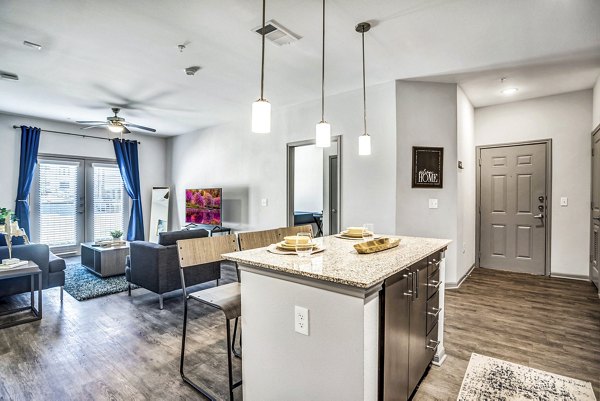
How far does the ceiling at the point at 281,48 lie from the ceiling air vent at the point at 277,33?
5 cm

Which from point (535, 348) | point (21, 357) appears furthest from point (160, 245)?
point (535, 348)

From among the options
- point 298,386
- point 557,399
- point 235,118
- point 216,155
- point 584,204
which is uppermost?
point 235,118

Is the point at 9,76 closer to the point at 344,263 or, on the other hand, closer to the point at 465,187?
the point at 344,263

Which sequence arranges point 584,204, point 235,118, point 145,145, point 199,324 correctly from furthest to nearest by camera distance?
point 145,145 < point 235,118 < point 584,204 < point 199,324

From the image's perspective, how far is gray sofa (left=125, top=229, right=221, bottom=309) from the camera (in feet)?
11.5

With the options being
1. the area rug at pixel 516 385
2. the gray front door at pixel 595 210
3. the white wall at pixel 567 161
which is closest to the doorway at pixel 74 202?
the area rug at pixel 516 385

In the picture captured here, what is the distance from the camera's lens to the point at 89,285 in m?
4.31

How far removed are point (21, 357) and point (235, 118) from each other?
4.48 meters

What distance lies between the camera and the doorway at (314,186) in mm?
5133

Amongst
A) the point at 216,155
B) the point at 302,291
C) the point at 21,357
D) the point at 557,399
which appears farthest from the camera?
the point at 216,155

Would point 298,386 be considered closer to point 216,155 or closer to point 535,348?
point 535,348

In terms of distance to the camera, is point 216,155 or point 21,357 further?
point 216,155

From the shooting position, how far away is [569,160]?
178 inches

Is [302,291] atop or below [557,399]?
atop
